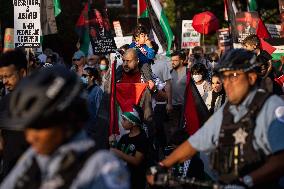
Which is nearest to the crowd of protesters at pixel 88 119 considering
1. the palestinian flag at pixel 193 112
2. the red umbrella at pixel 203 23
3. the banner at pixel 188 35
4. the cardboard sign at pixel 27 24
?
the palestinian flag at pixel 193 112

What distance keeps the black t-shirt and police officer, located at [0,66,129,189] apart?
14.3ft

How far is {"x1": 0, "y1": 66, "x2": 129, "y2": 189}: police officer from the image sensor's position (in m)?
3.54

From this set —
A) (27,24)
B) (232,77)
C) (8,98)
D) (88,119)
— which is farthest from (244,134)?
(27,24)

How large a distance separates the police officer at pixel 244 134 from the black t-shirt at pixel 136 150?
9.09 ft

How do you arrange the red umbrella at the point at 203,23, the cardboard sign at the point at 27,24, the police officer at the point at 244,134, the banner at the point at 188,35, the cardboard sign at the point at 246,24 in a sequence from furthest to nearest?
the banner at the point at 188,35, the red umbrella at the point at 203,23, the cardboard sign at the point at 246,24, the cardboard sign at the point at 27,24, the police officer at the point at 244,134

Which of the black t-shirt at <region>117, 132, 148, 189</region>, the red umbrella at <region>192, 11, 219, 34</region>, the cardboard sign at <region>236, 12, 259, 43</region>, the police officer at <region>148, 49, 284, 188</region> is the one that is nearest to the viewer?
the police officer at <region>148, 49, 284, 188</region>

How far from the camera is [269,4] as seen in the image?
142 feet

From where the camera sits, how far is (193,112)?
9.45 meters

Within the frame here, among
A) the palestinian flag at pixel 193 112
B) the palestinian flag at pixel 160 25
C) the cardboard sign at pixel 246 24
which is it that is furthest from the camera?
the cardboard sign at pixel 246 24

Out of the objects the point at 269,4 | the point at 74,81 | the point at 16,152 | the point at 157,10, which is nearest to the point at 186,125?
the point at 16,152

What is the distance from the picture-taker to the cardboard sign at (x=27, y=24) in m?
13.9

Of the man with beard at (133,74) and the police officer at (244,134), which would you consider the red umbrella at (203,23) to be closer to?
the man with beard at (133,74)

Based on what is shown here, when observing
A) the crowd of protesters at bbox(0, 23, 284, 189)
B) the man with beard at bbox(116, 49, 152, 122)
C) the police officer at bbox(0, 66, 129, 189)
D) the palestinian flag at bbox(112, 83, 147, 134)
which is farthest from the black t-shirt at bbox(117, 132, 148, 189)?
the police officer at bbox(0, 66, 129, 189)

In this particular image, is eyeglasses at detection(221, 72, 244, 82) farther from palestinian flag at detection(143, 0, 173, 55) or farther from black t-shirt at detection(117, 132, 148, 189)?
palestinian flag at detection(143, 0, 173, 55)
